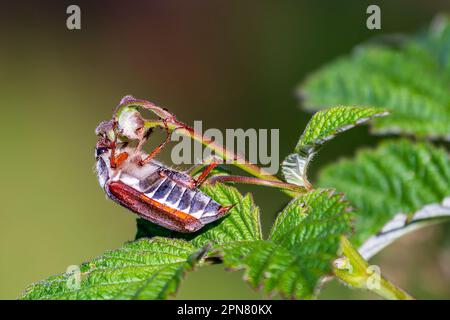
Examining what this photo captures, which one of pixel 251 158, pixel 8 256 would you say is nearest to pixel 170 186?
pixel 251 158

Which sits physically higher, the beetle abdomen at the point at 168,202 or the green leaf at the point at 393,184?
the beetle abdomen at the point at 168,202

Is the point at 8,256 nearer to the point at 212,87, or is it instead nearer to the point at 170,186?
the point at 212,87

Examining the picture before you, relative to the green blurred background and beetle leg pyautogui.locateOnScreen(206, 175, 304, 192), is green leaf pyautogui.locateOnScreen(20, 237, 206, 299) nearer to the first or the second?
beetle leg pyautogui.locateOnScreen(206, 175, 304, 192)

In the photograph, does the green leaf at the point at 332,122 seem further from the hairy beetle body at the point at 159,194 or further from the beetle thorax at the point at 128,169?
the beetle thorax at the point at 128,169

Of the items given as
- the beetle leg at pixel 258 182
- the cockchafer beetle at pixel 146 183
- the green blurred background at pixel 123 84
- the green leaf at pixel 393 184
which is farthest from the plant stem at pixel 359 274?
the green blurred background at pixel 123 84

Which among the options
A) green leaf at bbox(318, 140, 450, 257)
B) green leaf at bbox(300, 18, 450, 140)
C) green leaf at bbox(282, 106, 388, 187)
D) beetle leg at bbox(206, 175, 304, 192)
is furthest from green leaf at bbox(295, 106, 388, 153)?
green leaf at bbox(300, 18, 450, 140)

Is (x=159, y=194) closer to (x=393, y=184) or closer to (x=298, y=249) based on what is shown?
(x=298, y=249)

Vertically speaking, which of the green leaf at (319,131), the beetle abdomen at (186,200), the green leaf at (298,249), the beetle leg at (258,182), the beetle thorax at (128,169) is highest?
the green leaf at (319,131)
